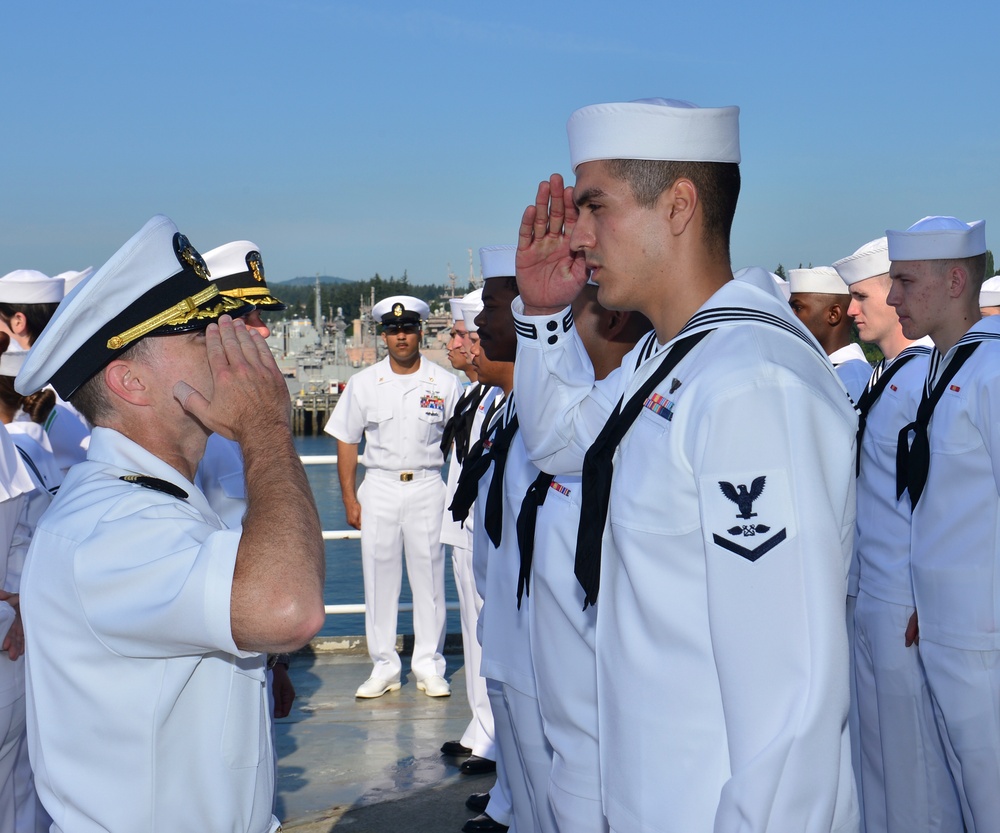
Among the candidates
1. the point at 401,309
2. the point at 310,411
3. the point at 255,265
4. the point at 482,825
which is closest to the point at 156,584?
the point at 255,265

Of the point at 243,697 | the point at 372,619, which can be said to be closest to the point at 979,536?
the point at 243,697

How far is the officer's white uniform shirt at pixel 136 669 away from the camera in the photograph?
5.76ft

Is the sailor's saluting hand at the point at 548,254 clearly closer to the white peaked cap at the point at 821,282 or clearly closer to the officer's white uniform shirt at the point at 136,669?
the officer's white uniform shirt at the point at 136,669

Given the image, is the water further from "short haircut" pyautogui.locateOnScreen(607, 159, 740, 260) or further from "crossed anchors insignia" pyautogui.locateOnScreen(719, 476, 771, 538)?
"crossed anchors insignia" pyautogui.locateOnScreen(719, 476, 771, 538)

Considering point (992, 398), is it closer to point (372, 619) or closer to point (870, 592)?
point (870, 592)

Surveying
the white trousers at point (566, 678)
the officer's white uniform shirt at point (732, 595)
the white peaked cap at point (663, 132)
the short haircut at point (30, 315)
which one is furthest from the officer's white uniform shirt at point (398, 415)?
the officer's white uniform shirt at point (732, 595)

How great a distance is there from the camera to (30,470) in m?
3.60

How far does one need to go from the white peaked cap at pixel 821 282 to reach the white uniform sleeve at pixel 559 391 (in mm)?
3081

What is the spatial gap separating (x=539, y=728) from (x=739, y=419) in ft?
5.98

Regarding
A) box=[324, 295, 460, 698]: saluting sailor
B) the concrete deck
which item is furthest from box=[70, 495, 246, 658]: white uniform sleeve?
box=[324, 295, 460, 698]: saluting sailor

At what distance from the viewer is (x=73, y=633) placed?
1.84 metres

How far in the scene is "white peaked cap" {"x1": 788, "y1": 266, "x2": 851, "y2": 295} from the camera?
5555 mm

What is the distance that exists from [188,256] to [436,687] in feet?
15.1

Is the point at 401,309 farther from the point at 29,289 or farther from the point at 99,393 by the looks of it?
the point at 99,393
